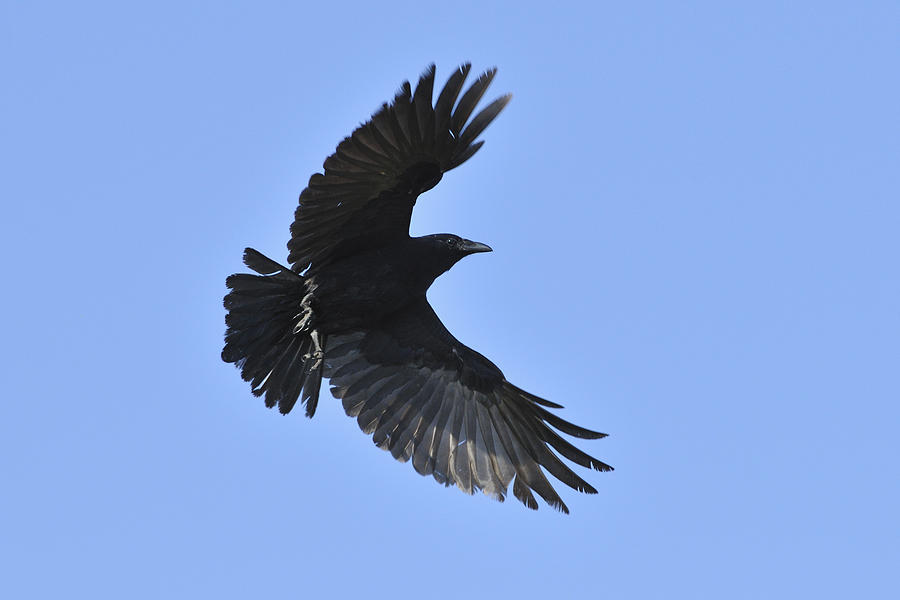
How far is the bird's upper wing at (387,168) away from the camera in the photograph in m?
9.82

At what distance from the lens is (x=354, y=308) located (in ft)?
36.3

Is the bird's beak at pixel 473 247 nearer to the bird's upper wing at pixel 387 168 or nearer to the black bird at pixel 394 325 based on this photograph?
the black bird at pixel 394 325

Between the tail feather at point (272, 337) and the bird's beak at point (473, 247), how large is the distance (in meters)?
1.32

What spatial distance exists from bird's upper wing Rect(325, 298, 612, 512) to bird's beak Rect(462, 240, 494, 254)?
0.81 m

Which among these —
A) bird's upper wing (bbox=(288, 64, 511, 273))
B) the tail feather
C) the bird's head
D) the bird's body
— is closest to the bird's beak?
the bird's head

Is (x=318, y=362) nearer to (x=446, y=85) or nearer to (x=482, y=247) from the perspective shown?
(x=482, y=247)

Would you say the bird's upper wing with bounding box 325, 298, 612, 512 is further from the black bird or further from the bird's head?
the bird's head

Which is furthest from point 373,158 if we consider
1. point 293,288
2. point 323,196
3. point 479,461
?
point 479,461

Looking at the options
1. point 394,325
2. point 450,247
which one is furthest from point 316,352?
point 450,247

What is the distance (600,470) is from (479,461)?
1.06 metres

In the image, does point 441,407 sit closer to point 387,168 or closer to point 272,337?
point 272,337

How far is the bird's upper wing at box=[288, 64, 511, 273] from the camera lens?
982 centimetres

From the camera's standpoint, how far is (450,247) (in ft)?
36.0

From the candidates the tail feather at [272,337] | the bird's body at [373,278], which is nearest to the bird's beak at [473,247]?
the bird's body at [373,278]
